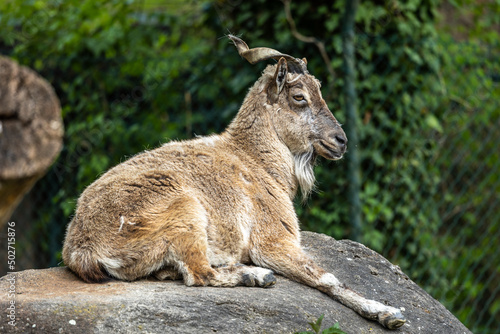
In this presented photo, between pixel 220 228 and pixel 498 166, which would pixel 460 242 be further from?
pixel 220 228

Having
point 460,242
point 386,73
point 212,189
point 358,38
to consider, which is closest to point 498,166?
point 460,242

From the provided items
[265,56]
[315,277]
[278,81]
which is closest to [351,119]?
[278,81]

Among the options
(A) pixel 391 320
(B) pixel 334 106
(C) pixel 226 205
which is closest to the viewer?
(A) pixel 391 320

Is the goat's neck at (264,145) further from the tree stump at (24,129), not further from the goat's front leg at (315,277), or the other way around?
the tree stump at (24,129)

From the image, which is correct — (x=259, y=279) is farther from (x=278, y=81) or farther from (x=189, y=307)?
(x=278, y=81)

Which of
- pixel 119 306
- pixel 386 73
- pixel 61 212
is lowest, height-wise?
pixel 61 212

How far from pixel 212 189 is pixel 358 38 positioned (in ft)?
10.7

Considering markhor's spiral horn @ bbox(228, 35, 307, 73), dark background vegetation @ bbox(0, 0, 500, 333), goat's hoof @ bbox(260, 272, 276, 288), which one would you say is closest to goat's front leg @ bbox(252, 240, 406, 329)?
goat's hoof @ bbox(260, 272, 276, 288)

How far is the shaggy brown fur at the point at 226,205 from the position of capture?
13.2 feet

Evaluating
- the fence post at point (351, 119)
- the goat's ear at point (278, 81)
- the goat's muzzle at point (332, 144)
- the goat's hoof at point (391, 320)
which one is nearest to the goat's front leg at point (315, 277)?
the goat's hoof at point (391, 320)

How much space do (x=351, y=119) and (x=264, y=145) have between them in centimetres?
174

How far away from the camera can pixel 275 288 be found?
412 centimetres

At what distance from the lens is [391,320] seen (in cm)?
405

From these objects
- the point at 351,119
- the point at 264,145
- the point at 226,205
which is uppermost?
the point at 351,119
